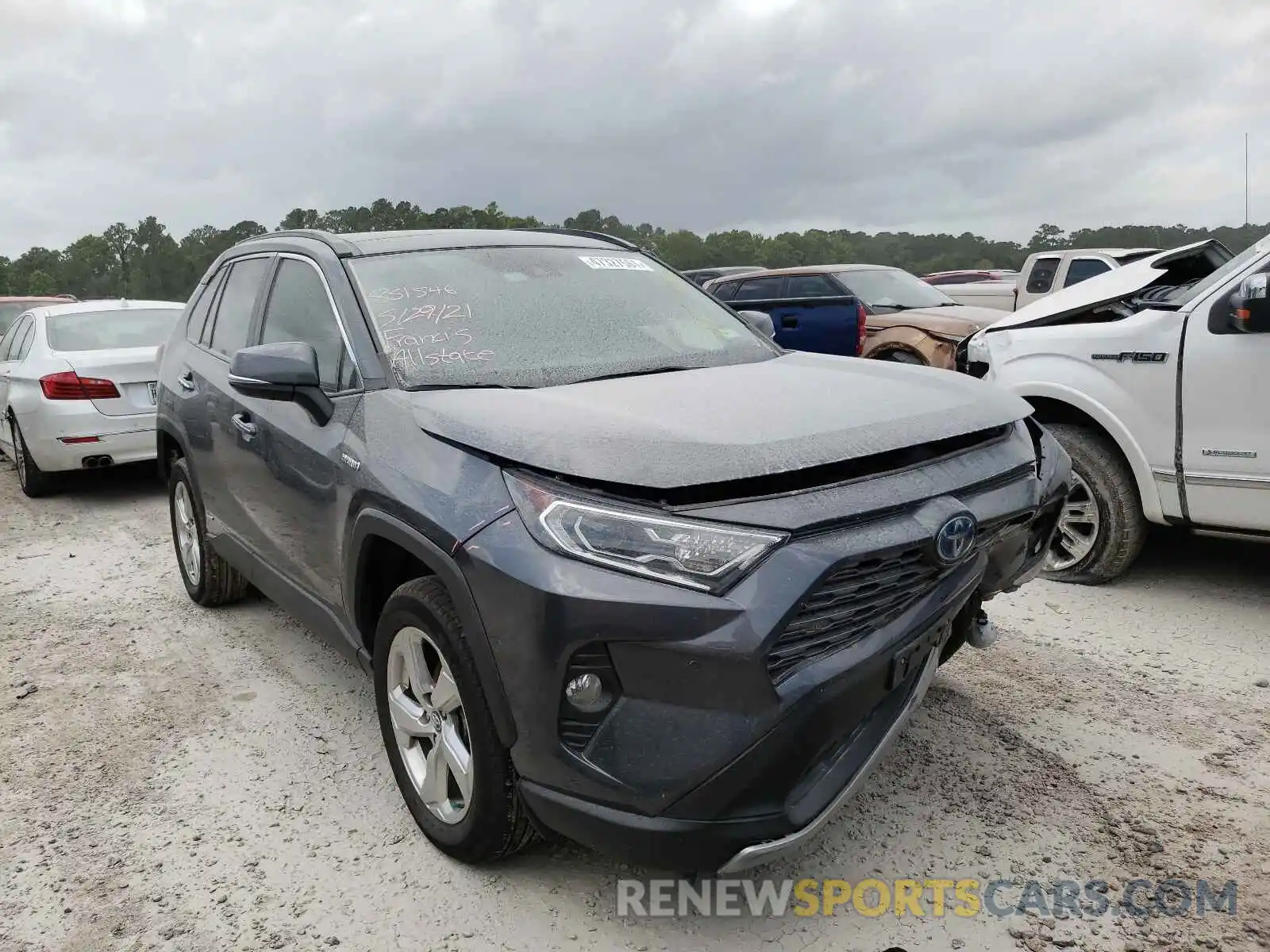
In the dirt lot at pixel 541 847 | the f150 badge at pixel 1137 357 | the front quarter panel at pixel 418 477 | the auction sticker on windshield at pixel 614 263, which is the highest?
the auction sticker on windshield at pixel 614 263

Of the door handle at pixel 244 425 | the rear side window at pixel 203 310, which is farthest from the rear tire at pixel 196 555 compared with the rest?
the door handle at pixel 244 425

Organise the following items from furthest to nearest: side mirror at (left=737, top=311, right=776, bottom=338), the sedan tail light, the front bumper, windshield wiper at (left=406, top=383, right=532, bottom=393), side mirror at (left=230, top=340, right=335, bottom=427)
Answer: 1. the sedan tail light
2. side mirror at (left=737, top=311, right=776, bottom=338)
3. side mirror at (left=230, top=340, right=335, bottom=427)
4. windshield wiper at (left=406, top=383, right=532, bottom=393)
5. the front bumper

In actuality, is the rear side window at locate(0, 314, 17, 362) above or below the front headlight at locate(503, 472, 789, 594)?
above

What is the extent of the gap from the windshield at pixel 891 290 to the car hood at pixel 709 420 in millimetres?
7446

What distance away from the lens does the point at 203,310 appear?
15.5 feet

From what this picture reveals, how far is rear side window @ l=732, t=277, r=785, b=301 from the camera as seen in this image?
1146cm

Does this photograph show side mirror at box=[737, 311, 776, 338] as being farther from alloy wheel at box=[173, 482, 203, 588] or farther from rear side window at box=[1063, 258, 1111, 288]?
rear side window at box=[1063, 258, 1111, 288]

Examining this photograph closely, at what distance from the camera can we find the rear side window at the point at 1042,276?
12.3 meters

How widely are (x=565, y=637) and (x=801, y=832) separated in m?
0.69

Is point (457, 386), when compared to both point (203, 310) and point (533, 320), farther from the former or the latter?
point (203, 310)

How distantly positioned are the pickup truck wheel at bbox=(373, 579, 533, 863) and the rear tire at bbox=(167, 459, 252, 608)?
7.17 feet

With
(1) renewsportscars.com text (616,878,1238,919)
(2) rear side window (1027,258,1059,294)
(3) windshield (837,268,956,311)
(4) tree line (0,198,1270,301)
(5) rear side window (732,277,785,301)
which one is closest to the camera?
(1) renewsportscars.com text (616,878,1238,919)

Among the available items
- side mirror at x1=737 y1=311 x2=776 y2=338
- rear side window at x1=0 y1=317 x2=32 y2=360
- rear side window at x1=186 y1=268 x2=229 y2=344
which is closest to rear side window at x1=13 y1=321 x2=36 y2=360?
rear side window at x1=0 y1=317 x2=32 y2=360

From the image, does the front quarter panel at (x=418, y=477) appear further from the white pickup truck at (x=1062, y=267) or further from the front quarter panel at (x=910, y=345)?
the white pickup truck at (x=1062, y=267)
